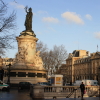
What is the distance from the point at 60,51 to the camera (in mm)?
62094

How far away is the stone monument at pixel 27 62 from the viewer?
4103cm

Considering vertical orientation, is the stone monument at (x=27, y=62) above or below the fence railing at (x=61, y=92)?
above

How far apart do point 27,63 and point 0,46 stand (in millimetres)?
23323

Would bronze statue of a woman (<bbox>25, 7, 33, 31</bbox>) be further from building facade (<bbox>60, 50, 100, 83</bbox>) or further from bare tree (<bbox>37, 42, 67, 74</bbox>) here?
building facade (<bbox>60, 50, 100, 83</bbox>)

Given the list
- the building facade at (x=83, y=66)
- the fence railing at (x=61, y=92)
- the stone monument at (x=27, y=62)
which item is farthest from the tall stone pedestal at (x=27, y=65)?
the building facade at (x=83, y=66)

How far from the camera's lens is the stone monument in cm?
4103

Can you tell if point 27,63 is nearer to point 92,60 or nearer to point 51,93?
point 51,93

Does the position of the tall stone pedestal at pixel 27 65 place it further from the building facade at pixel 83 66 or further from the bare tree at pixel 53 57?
the building facade at pixel 83 66

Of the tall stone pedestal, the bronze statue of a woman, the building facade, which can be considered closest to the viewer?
the tall stone pedestal

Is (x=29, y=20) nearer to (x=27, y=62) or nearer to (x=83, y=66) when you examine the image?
(x=27, y=62)

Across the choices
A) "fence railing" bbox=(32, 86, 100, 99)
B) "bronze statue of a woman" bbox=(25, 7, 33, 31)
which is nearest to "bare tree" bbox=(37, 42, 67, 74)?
"bronze statue of a woman" bbox=(25, 7, 33, 31)

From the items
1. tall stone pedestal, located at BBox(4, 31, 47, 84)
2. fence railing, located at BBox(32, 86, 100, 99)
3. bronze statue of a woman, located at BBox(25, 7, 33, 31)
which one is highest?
bronze statue of a woman, located at BBox(25, 7, 33, 31)

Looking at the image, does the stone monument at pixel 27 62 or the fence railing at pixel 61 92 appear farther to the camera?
the stone monument at pixel 27 62

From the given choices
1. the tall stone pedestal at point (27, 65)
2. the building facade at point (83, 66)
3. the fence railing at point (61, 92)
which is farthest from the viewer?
the building facade at point (83, 66)
